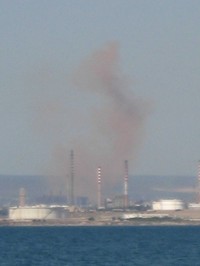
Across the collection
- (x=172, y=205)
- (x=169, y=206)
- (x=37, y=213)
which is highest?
(x=172, y=205)

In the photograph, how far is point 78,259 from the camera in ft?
Result: 202

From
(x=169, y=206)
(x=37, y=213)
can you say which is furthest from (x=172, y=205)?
→ (x=37, y=213)

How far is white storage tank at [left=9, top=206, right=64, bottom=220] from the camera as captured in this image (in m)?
155

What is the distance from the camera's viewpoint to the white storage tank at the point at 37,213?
155 meters

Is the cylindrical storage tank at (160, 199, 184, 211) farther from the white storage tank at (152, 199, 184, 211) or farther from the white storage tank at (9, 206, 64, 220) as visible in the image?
the white storage tank at (9, 206, 64, 220)

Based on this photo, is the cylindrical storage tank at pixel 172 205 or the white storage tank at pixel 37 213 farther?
the cylindrical storage tank at pixel 172 205

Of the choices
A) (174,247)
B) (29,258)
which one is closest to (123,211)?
(174,247)

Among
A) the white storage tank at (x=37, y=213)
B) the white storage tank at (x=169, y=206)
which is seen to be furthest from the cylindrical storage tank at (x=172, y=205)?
the white storage tank at (x=37, y=213)

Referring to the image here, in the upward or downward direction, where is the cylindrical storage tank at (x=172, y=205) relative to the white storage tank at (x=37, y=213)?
upward

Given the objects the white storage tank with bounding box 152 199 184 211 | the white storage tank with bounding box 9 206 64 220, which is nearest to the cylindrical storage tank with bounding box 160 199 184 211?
the white storage tank with bounding box 152 199 184 211

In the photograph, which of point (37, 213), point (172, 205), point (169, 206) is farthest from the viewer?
point (172, 205)

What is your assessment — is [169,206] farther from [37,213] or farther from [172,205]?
[37,213]

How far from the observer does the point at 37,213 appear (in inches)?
6093

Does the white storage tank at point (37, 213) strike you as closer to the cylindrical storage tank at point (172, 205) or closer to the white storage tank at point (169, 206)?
the white storage tank at point (169, 206)
